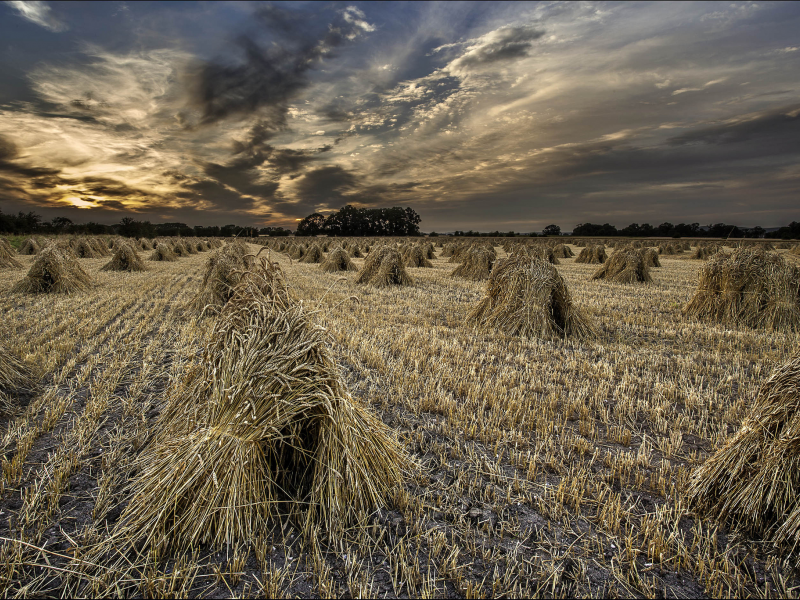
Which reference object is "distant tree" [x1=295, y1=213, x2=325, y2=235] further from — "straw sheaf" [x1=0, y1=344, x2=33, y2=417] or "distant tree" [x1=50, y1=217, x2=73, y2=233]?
"straw sheaf" [x1=0, y1=344, x2=33, y2=417]

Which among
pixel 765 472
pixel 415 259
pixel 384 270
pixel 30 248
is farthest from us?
pixel 30 248

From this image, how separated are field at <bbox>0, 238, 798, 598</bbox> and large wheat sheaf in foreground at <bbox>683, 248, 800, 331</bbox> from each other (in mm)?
894

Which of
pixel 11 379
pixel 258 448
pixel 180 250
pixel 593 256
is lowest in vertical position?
pixel 11 379

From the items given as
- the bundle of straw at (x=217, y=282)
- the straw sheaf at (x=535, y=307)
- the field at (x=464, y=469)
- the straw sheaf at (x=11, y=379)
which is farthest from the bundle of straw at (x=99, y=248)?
the straw sheaf at (x=535, y=307)

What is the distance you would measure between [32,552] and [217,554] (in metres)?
1.01

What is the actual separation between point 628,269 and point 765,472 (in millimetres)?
13910

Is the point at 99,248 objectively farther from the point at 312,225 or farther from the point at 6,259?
the point at 312,225

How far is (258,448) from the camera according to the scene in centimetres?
236

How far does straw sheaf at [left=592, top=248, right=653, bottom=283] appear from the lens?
1442 cm

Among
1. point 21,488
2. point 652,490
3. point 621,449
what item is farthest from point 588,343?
point 21,488

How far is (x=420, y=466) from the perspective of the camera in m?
3.04

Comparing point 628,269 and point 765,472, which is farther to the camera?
point 628,269

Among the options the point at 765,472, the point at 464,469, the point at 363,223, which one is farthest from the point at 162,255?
the point at 363,223

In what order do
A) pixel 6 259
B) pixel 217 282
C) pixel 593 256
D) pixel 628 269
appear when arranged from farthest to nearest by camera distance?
pixel 593 256
pixel 6 259
pixel 628 269
pixel 217 282
